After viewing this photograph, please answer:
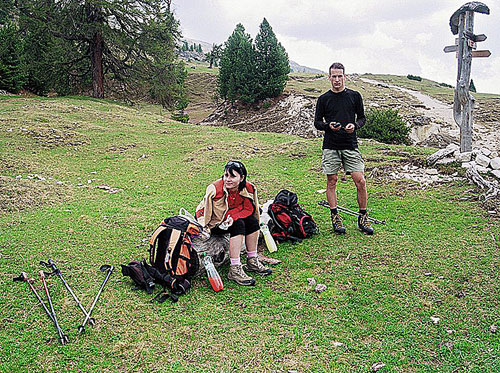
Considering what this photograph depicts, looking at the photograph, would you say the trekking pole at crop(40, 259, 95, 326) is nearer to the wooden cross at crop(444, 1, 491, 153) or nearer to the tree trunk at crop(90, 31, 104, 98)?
the wooden cross at crop(444, 1, 491, 153)

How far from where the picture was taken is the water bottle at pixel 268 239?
16.4 feet

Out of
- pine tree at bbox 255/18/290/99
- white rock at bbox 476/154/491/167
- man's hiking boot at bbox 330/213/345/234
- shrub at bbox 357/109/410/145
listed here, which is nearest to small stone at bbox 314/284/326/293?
man's hiking boot at bbox 330/213/345/234

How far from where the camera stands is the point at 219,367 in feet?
9.53

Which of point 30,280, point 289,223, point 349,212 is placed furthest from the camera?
point 349,212

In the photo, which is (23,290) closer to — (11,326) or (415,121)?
(11,326)

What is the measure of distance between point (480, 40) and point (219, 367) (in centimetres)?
887

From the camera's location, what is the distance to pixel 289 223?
533 centimetres

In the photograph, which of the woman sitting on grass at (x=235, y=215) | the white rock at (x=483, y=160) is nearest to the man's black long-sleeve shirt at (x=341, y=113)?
the woman sitting on grass at (x=235, y=215)

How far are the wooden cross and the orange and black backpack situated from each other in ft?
23.8

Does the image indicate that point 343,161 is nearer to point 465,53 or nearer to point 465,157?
point 465,157

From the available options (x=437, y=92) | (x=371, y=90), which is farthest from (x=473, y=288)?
(x=437, y=92)

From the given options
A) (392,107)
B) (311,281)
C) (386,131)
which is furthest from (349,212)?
(392,107)

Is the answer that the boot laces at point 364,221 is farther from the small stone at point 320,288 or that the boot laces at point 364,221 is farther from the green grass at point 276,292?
the small stone at point 320,288

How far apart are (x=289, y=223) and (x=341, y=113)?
5.30 feet
